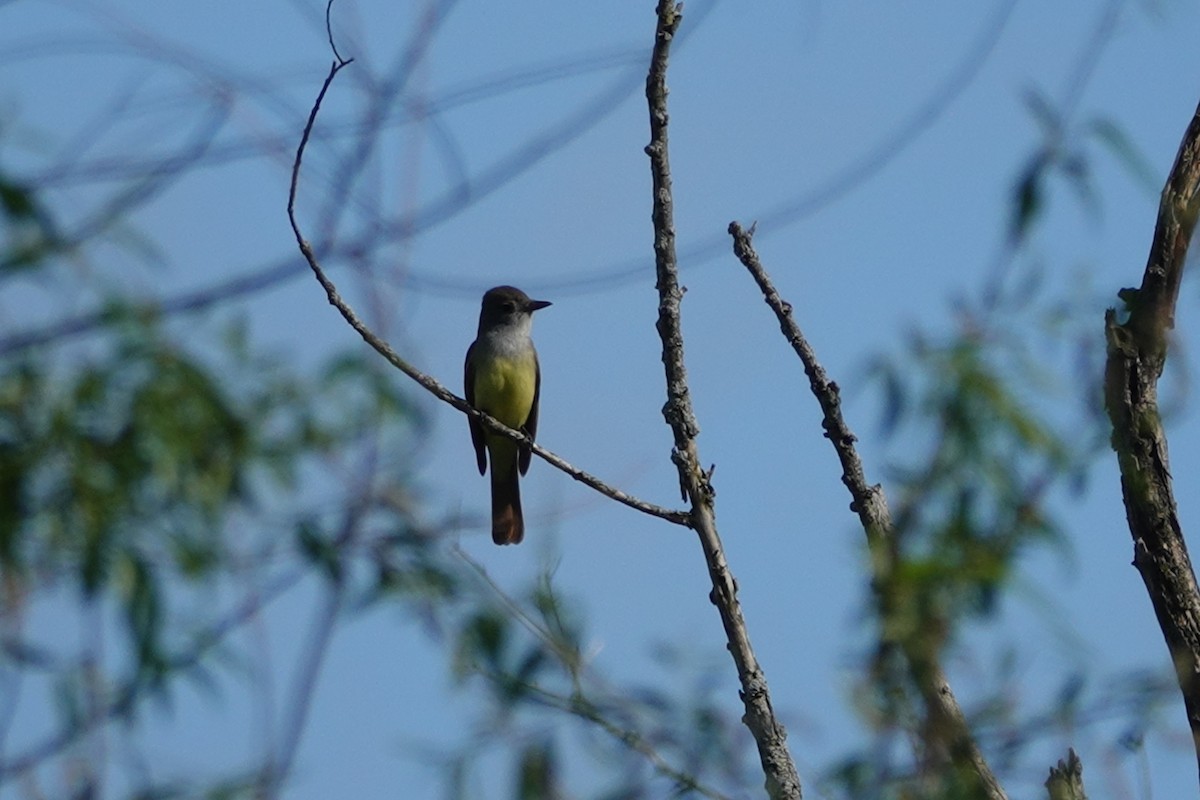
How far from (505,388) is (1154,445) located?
212 inches

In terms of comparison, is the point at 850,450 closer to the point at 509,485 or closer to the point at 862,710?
the point at 862,710

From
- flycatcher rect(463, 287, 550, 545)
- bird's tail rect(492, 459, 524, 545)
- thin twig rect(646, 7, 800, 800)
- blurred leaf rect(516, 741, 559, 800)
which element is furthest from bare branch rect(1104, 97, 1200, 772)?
bird's tail rect(492, 459, 524, 545)

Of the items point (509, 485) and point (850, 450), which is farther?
point (509, 485)

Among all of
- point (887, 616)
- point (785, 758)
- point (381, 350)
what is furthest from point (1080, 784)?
point (381, 350)

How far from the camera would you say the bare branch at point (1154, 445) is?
5.36 metres

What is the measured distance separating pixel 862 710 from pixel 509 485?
759 centimetres

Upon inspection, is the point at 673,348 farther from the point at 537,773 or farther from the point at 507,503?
the point at 507,503

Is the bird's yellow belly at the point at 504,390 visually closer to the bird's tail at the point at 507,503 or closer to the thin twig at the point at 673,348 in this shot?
the bird's tail at the point at 507,503

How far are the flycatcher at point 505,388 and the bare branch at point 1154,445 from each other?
5204 millimetres

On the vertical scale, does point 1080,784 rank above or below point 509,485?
below

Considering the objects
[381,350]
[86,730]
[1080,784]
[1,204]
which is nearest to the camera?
[86,730]

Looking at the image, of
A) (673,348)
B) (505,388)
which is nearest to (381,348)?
(673,348)

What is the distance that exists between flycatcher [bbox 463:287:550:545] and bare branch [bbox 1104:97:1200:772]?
5204 mm

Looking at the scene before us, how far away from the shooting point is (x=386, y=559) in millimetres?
4801
